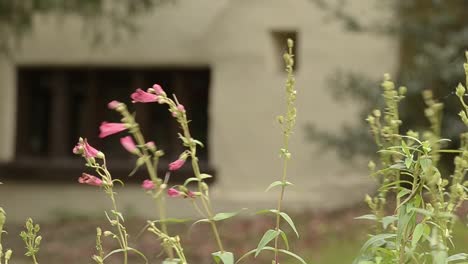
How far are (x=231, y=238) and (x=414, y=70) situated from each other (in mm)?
2281

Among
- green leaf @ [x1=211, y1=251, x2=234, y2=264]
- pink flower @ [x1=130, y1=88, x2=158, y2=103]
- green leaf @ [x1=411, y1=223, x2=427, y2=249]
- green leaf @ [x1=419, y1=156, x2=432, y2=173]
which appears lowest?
green leaf @ [x1=211, y1=251, x2=234, y2=264]

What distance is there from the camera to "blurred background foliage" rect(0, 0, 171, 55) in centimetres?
794

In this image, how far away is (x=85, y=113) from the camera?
10070 millimetres

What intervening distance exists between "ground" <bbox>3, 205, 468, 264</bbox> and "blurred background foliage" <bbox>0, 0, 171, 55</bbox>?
6.36 feet

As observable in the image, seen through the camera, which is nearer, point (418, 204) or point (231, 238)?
point (418, 204)

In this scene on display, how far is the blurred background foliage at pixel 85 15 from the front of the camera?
7941 mm

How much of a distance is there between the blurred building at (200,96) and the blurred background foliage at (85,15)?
24cm

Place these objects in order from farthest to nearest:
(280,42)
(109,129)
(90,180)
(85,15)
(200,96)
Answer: (200,96) → (280,42) → (85,15) → (90,180) → (109,129)

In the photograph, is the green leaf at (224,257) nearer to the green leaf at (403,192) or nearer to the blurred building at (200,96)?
the green leaf at (403,192)

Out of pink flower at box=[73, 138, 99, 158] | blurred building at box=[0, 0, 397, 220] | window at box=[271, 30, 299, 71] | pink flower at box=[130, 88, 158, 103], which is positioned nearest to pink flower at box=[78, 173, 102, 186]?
pink flower at box=[73, 138, 99, 158]

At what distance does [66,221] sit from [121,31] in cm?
218

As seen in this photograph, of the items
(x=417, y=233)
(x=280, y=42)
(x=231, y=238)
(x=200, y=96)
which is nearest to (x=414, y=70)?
(x=280, y=42)

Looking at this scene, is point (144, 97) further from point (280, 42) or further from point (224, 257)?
point (280, 42)

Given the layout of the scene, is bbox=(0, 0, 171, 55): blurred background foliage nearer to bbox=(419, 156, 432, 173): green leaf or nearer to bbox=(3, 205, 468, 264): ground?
bbox=(3, 205, 468, 264): ground
